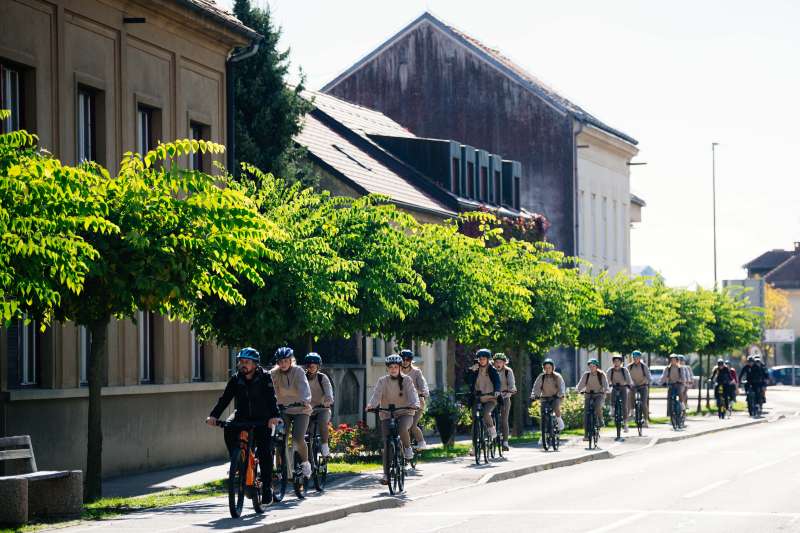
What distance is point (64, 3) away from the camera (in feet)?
75.2

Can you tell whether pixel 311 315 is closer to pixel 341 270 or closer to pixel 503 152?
pixel 341 270

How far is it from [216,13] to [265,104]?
9147mm

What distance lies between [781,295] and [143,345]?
318 ft

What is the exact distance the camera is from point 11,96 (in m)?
21.8

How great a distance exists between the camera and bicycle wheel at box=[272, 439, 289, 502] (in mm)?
18188

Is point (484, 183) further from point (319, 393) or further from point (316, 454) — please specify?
point (316, 454)

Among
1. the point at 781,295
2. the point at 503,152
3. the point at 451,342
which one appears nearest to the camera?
the point at 451,342

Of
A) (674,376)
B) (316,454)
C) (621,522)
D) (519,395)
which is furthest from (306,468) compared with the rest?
(674,376)

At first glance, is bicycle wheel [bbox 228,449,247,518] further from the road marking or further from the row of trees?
the road marking

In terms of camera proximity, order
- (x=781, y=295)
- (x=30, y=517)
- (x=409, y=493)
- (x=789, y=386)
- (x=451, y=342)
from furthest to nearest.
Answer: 1. (x=781, y=295)
2. (x=789, y=386)
3. (x=451, y=342)
4. (x=409, y=493)
5. (x=30, y=517)

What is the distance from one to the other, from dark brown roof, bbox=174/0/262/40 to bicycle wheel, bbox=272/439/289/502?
9.33 meters

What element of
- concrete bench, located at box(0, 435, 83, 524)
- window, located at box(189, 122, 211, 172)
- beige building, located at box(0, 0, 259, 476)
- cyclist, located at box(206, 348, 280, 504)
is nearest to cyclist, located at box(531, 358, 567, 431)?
beige building, located at box(0, 0, 259, 476)

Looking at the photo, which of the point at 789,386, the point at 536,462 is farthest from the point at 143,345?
the point at 789,386

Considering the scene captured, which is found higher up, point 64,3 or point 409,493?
point 64,3
